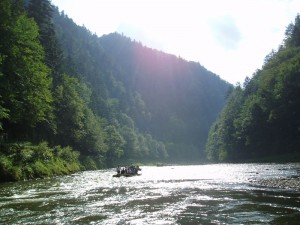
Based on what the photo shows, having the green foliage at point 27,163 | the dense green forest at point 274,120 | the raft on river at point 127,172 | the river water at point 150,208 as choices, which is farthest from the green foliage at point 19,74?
the dense green forest at point 274,120

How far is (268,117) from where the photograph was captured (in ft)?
314

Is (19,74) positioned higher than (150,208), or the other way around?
(19,74)

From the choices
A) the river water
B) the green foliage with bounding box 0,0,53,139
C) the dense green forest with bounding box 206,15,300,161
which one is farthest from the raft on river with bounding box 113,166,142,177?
the dense green forest with bounding box 206,15,300,161

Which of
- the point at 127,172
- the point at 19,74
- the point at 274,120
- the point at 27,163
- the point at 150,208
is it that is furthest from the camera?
the point at 274,120

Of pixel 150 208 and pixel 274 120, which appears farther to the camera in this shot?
pixel 274 120

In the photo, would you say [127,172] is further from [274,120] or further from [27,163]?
[274,120]

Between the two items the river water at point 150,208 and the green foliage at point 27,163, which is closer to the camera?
the river water at point 150,208

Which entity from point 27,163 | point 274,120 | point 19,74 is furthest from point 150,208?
point 274,120

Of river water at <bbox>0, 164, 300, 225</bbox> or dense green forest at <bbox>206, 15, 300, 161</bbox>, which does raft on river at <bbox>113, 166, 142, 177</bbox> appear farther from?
dense green forest at <bbox>206, 15, 300, 161</bbox>

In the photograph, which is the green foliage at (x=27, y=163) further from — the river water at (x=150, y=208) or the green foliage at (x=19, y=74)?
the river water at (x=150, y=208)

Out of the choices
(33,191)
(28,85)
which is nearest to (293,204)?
(33,191)

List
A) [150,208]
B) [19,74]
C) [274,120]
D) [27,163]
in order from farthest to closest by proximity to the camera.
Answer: [274,120] < [19,74] < [27,163] < [150,208]

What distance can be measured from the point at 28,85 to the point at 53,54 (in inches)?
1039

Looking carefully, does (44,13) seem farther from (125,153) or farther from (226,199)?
(125,153)
